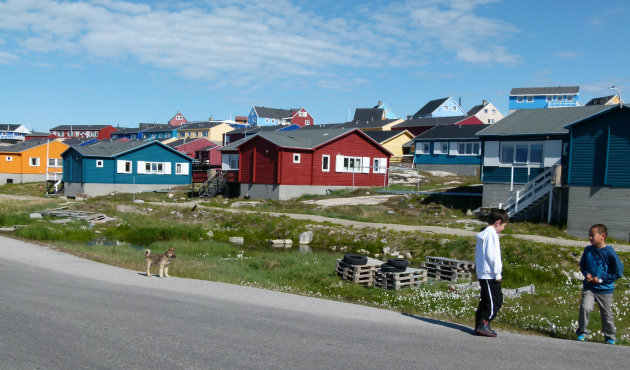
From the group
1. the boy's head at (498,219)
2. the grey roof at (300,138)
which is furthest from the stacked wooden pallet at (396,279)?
the grey roof at (300,138)

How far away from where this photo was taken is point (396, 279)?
1504 cm

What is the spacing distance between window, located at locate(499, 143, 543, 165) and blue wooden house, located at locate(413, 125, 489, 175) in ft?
61.9

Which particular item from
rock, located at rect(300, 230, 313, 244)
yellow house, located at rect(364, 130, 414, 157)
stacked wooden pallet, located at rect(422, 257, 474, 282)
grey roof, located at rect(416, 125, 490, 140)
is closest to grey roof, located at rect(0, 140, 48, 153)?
yellow house, located at rect(364, 130, 414, 157)

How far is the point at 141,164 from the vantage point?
5062cm

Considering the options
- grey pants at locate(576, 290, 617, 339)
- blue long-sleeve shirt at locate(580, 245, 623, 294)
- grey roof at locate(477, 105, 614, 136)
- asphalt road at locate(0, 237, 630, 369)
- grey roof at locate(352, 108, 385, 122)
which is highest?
grey roof at locate(352, 108, 385, 122)

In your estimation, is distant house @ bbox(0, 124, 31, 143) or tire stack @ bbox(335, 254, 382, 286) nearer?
tire stack @ bbox(335, 254, 382, 286)

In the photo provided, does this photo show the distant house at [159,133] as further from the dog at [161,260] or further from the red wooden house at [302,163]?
the dog at [161,260]

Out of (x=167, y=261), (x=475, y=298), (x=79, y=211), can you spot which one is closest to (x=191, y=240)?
(x=79, y=211)

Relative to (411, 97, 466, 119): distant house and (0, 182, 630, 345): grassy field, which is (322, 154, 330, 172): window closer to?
(0, 182, 630, 345): grassy field

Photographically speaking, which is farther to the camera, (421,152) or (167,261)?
(421,152)

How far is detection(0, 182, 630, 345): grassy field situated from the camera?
1191 cm

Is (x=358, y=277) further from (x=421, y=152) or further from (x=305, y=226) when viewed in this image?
(x=421, y=152)

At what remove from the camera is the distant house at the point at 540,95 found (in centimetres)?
9300

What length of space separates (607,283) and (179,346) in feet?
21.9
